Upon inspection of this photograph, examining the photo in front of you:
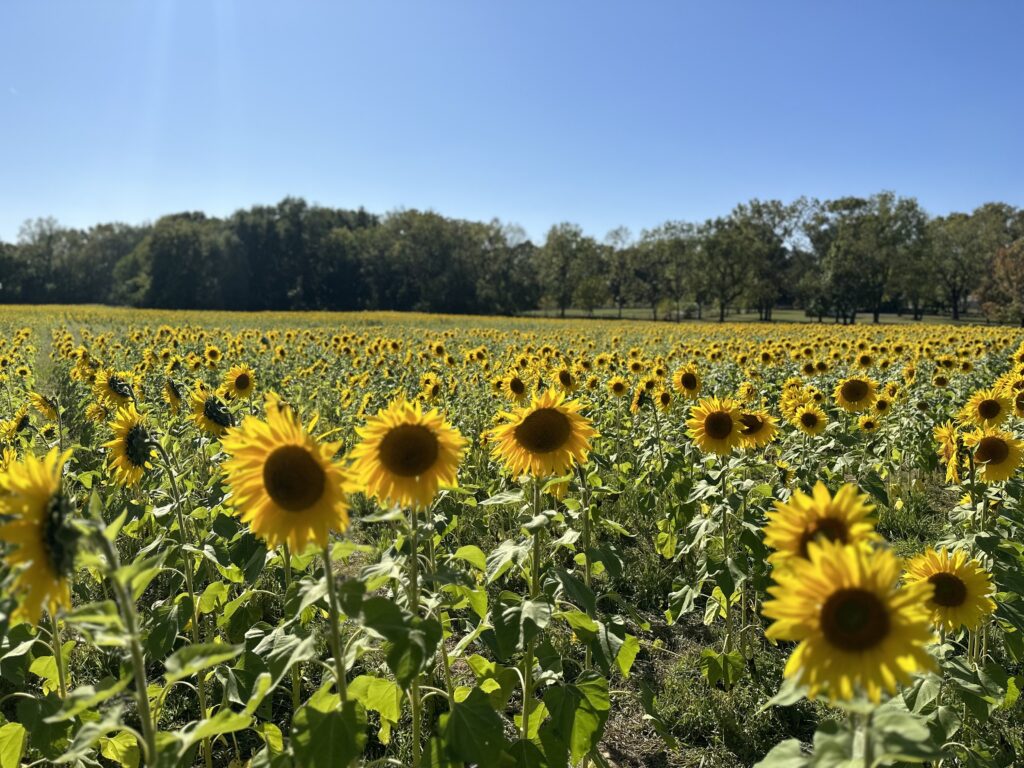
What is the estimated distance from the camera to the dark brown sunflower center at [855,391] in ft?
22.0

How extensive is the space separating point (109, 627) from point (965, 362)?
1246cm

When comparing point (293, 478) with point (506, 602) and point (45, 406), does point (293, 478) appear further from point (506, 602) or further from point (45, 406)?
point (45, 406)

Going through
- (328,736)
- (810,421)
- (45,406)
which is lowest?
(328,736)

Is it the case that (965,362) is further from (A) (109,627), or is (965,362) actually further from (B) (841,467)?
(A) (109,627)

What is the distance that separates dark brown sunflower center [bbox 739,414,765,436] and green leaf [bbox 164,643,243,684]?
362 centimetres

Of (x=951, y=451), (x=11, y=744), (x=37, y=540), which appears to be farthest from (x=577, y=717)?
(x=951, y=451)

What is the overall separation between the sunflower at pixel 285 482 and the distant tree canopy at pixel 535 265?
67.1 metres

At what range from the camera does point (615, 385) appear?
308 inches

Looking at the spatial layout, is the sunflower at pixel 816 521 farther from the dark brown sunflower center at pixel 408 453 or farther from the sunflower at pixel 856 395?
the sunflower at pixel 856 395

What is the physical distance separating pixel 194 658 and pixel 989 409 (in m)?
5.76

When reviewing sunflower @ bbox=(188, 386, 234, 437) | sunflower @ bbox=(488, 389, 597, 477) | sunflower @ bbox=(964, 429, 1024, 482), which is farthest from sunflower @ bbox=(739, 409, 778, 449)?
sunflower @ bbox=(188, 386, 234, 437)

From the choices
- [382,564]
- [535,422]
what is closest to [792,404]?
[535,422]

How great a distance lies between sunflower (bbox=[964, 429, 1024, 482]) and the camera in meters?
3.68

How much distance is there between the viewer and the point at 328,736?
1808 millimetres
